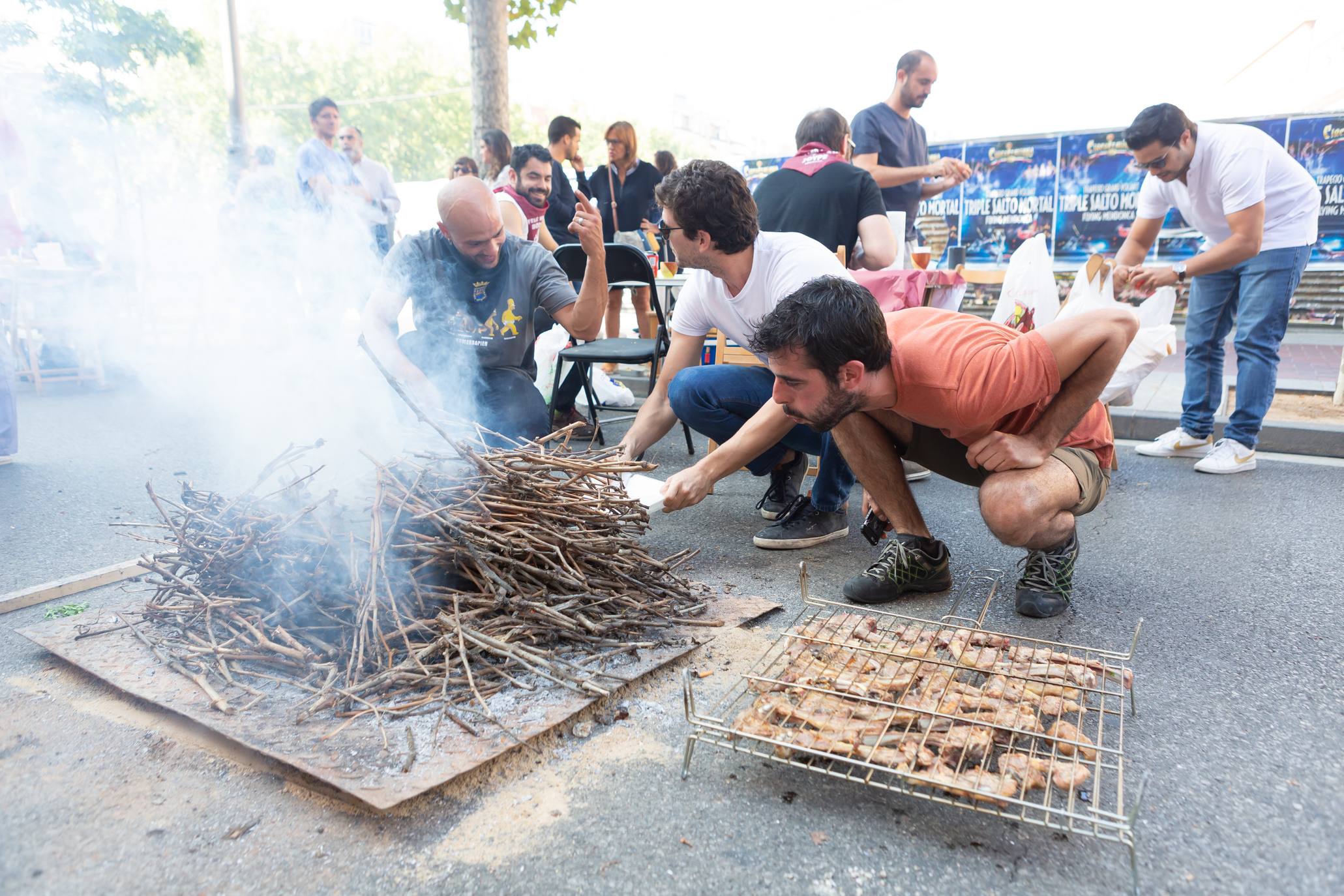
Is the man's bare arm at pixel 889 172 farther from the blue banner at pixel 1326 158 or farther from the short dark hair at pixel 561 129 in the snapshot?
the blue banner at pixel 1326 158

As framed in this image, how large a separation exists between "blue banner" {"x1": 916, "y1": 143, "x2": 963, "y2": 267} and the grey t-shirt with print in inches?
264

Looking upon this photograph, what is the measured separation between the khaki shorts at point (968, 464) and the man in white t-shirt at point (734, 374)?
1.71 ft

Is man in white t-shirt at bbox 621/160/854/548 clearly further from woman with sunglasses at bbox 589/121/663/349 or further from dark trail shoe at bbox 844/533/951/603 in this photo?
woman with sunglasses at bbox 589/121/663/349

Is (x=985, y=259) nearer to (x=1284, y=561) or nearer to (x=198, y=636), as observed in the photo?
(x=1284, y=561)

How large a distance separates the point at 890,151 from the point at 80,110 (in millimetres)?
4919

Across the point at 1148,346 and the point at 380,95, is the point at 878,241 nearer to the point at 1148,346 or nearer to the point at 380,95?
the point at 1148,346

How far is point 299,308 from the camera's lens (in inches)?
219

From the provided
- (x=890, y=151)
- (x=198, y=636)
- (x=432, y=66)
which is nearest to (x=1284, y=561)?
(x=890, y=151)

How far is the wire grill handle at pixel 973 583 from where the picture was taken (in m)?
2.93

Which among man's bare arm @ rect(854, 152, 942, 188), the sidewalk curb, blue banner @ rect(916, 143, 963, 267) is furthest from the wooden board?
blue banner @ rect(916, 143, 963, 267)

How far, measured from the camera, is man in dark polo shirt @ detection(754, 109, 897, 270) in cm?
480

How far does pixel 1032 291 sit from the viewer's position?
197 inches

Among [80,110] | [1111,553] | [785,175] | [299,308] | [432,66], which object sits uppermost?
[432,66]

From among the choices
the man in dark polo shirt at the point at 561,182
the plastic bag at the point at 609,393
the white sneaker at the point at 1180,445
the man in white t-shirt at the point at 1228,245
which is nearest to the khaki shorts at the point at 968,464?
the man in white t-shirt at the point at 1228,245
